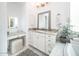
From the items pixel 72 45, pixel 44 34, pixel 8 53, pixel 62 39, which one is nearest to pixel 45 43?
pixel 44 34

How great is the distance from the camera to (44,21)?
1.50 metres

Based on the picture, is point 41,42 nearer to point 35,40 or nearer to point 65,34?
point 35,40

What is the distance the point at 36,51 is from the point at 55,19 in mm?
556

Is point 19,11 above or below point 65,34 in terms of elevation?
above

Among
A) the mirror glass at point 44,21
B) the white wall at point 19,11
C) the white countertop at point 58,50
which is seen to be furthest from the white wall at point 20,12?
the white countertop at point 58,50

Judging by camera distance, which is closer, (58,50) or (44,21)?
(58,50)

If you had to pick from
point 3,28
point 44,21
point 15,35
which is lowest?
point 15,35

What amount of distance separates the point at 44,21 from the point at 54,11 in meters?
0.22

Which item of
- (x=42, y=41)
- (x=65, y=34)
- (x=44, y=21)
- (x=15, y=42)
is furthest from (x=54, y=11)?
(x=15, y=42)

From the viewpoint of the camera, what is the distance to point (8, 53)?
1411mm

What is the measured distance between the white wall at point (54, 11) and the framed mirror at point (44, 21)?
2.1 inches

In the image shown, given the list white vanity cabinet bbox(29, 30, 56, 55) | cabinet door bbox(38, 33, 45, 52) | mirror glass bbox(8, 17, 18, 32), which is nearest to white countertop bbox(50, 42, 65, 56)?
white vanity cabinet bbox(29, 30, 56, 55)

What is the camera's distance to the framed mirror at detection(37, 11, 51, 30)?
4.75 feet

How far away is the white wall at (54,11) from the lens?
4.52ft
